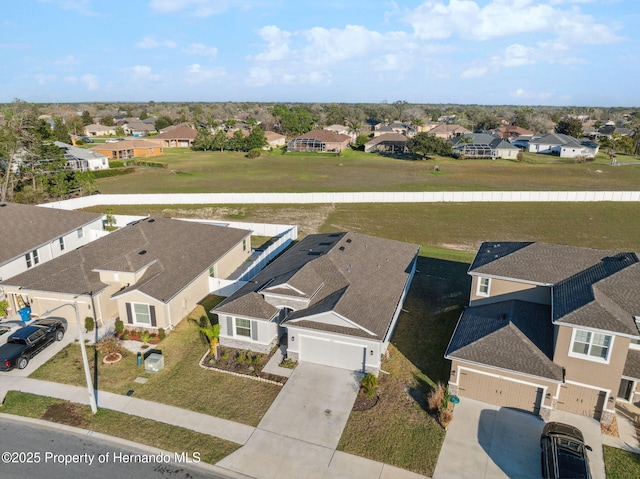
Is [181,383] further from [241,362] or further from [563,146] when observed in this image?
[563,146]

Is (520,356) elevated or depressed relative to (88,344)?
elevated

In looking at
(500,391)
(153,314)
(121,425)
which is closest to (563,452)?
(500,391)

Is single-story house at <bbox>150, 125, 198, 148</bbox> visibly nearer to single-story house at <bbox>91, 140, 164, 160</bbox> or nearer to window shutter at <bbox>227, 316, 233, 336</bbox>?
single-story house at <bbox>91, 140, 164, 160</bbox>

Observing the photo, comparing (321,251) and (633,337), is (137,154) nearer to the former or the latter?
(321,251)

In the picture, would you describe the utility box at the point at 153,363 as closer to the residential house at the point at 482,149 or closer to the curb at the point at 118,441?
the curb at the point at 118,441

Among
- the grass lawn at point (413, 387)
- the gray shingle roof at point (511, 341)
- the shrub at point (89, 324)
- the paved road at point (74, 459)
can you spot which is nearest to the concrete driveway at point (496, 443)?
the grass lawn at point (413, 387)

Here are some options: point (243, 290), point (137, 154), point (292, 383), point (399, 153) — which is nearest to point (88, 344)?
point (243, 290)
